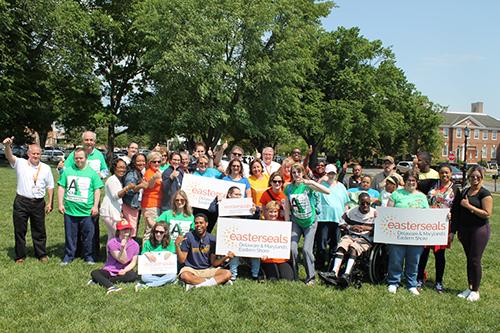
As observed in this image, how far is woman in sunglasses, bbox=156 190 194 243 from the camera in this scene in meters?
7.02

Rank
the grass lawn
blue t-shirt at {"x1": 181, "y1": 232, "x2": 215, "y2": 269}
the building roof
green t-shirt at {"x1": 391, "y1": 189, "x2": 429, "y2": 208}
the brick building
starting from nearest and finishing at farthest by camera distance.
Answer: the grass lawn → green t-shirt at {"x1": 391, "y1": 189, "x2": 429, "y2": 208} → blue t-shirt at {"x1": 181, "y1": 232, "x2": 215, "y2": 269} → the brick building → the building roof

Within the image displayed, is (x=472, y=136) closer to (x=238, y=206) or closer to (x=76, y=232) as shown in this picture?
(x=238, y=206)

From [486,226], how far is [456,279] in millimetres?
1573

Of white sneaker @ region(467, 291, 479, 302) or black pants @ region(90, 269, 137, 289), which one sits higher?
black pants @ region(90, 269, 137, 289)

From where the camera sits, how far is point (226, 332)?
196 inches

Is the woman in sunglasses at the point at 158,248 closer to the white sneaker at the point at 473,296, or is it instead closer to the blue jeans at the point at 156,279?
the blue jeans at the point at 156,279

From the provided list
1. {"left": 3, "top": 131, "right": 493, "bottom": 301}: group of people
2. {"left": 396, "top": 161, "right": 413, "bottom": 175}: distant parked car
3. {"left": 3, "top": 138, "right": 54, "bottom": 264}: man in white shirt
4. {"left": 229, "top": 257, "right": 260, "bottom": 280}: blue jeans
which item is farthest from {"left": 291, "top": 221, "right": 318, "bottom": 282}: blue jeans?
{"left": 3, "top": 138, "right": 54, "bottom": 264}: man in white shirt

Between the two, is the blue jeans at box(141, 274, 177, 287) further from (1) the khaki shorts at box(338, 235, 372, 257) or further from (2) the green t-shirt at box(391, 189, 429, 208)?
(2) the green t-shirt at box(391, 189, 429, 208)

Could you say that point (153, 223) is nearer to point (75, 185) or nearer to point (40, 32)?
point (75, 185)

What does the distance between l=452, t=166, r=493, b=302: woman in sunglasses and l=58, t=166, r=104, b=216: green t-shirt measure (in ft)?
19.1

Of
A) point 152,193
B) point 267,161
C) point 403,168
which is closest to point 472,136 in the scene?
point 403,168

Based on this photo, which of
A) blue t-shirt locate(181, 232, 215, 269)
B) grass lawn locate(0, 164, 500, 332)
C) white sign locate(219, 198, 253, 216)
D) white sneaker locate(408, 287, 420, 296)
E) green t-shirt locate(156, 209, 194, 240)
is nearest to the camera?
grass lawn locate(0, 164, 500, 332)

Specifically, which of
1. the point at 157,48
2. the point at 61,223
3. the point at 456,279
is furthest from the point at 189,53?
the point at 456,279

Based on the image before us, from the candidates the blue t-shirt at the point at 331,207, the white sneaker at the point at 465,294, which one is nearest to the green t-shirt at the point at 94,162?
the blue t-shirt at the point at 331,207
